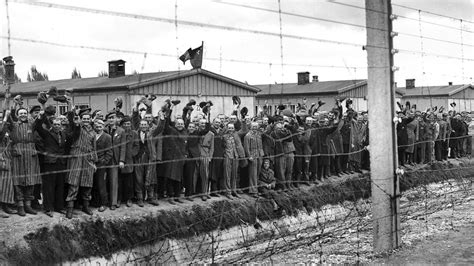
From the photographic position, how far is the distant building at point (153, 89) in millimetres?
18094

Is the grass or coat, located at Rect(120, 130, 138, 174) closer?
the grass

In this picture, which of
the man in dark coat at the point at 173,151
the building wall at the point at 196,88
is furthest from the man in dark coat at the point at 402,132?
the man in dark coat at the point at 173,151

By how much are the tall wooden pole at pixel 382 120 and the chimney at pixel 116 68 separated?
14.4 m

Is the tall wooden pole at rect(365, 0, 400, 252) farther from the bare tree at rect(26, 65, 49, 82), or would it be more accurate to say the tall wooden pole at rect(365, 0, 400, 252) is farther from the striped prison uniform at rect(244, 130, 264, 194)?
the bare tree at rect(26, 65, 49, 82)

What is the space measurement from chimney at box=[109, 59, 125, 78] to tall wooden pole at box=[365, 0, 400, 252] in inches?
568

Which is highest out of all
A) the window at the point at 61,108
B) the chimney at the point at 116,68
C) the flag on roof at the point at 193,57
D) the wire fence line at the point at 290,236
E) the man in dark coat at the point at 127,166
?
the chimney at the point at 116,68

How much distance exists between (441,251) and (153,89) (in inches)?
463

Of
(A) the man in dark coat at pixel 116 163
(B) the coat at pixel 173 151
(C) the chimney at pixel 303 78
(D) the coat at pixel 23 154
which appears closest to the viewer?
(D) the coat at pixel 23 154

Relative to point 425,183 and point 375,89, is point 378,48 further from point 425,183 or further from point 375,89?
point 425,183

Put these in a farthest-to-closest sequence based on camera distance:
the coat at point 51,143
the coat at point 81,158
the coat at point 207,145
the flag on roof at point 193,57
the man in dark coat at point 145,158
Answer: the coat at point 207,145 < the man in dark coat at point 145,158 < the coat at point 81,158 < the flag on roof at point 193,57 < the coat at point 51,143

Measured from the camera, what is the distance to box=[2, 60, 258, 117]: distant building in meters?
18.1

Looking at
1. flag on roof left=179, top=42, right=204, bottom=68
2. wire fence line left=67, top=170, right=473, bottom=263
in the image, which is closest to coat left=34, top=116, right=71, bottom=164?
wire fence line left=67, top=170, right=473, bottom=263

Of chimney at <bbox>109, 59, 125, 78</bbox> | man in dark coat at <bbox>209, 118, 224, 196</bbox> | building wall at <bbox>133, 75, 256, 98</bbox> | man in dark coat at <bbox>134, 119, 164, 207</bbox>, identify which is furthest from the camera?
chimney at <bbox>109, 59, 125, 78</bbox>

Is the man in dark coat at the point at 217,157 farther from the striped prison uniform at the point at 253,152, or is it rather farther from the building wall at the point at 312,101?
the building wall at the point at 312,101
